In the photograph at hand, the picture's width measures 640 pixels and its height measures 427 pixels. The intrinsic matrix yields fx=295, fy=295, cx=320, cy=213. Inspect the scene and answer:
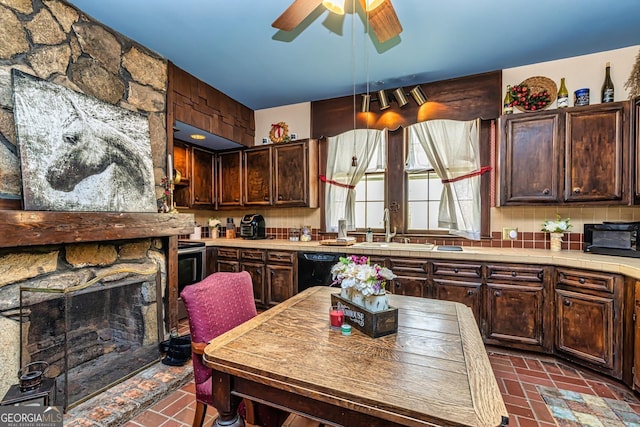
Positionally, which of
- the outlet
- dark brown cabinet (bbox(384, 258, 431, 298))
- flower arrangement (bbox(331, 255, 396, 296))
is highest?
the outlet

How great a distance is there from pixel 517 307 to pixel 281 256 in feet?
7.90

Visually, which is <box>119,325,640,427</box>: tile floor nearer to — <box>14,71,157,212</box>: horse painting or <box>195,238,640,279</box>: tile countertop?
<box>195,238,640,279</box>: tile countertop

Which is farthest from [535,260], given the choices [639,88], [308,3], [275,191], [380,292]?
[275,191]

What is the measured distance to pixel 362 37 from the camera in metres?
2.55

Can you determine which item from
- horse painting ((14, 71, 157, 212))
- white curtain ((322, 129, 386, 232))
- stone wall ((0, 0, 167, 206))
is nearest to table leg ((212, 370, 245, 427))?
horse painting ((14, 71, 157, 212))

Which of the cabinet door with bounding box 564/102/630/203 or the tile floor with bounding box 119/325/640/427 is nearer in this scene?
the tile floor with bounding box 119/325/640/427

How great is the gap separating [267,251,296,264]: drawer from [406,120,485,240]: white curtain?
1.76 metres

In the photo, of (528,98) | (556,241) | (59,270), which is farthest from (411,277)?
(59,270)

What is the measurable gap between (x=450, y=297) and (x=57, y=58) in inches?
144

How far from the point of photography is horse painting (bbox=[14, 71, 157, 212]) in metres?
1.79

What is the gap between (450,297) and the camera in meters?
2.80

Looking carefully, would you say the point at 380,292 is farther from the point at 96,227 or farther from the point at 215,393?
the point at 96,227

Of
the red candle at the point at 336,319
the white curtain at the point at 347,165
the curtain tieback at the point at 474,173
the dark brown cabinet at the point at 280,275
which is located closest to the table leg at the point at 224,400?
the red candle at the point at 336,319

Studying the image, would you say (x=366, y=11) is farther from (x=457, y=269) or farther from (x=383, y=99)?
(x=457, y=269)
